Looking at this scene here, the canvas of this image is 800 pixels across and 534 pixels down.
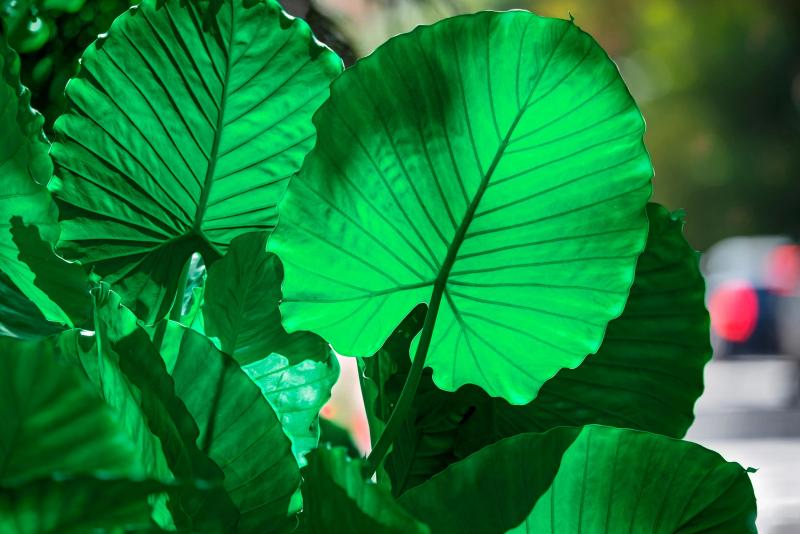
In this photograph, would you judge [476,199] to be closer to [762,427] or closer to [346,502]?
[346,502]

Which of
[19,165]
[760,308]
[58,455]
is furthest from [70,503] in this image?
[760,308]

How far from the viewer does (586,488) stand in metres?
0.21

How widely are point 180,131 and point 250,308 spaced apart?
0.06 metres

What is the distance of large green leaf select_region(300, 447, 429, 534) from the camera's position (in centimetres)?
17

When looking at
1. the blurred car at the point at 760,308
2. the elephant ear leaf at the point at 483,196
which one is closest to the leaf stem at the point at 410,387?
the elephant ear leaf at the point at 483,196

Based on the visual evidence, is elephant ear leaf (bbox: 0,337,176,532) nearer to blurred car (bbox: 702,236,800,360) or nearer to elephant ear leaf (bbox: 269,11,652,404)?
elephant ear leaf (bbox: 269,11,652,404)

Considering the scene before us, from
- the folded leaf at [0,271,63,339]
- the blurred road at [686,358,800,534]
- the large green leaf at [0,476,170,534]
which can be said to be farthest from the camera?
the blurred road at [686,358,800,534]

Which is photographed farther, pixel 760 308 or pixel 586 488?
pixel 760 308

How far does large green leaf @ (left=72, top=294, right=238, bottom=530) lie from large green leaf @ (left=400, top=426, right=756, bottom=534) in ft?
0.17

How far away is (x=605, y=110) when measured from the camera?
8.2 inches

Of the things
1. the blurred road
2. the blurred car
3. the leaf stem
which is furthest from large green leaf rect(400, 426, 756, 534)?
the blurred car

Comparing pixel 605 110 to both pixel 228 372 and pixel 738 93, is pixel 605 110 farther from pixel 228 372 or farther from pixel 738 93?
pixel 738 93

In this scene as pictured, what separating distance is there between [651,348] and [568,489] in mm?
92

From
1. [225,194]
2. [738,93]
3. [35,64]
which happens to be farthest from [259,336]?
[738,93]
